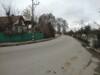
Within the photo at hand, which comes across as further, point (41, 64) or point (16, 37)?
point (16, 37)

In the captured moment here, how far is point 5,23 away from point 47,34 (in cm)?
1368

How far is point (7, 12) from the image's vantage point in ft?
209

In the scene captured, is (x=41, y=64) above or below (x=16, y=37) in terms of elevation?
above

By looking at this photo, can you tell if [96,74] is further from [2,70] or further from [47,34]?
[47,34]

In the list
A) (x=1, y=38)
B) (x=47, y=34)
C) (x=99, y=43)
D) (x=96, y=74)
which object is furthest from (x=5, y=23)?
(x=96, y=74)

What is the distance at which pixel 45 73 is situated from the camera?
10.0 m

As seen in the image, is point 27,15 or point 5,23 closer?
point 5,23

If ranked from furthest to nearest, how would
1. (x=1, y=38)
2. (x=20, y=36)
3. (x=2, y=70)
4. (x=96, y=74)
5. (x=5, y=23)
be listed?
(x=5, y=23) → (x=20, y=36) → (x=1, y=38) → (x=96, y=74) → (x=2, y=70)

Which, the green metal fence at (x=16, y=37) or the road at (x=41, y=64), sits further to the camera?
the green metal fence at (x=16, y=37)

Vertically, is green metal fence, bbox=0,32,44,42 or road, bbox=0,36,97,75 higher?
road, bbox=0,36,97,75

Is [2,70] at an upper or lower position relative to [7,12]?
lower

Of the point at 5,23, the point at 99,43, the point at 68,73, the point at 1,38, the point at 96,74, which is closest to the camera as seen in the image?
the point at 68,73

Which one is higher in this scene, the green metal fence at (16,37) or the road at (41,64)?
the road at (41,64)

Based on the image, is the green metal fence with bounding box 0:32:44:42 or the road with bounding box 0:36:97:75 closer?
the road with bounding box 0:36:97:75
